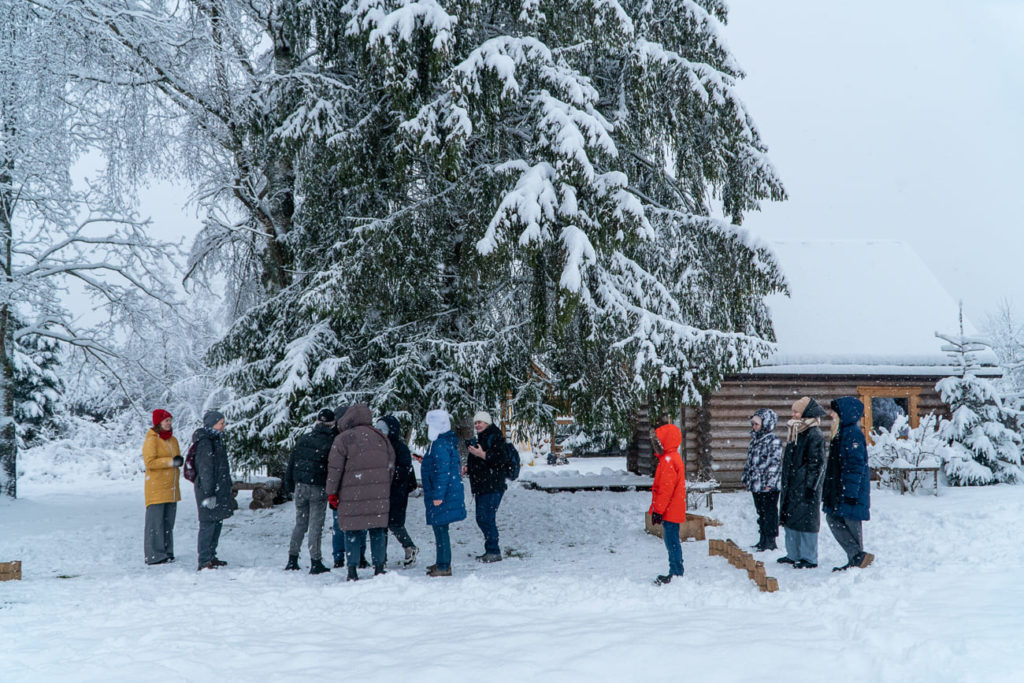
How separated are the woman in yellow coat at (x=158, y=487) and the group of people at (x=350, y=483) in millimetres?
12

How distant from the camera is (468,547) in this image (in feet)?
35.0

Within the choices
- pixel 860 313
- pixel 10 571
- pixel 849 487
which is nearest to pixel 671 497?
pixel 849 487

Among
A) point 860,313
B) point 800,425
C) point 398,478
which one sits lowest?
point 398,478

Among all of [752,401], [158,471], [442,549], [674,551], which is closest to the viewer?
[674,551]

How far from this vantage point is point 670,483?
739 centimetres

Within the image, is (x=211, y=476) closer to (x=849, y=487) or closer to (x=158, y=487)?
(x=158, y=487)

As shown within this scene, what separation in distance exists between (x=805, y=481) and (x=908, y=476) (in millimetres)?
7461

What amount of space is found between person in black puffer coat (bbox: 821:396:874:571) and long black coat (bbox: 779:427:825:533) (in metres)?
0.11

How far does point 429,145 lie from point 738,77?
552cm

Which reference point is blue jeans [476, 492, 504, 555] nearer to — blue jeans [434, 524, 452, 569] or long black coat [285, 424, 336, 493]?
blue jeans [434, 524, 452, 569]

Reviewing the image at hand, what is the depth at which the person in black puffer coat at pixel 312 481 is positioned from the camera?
8.43 meters

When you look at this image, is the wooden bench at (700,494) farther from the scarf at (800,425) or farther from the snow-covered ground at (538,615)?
the scarf at (800,425)

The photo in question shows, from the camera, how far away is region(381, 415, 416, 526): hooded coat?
862 cm

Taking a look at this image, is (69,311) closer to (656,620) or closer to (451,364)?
(451,364)
